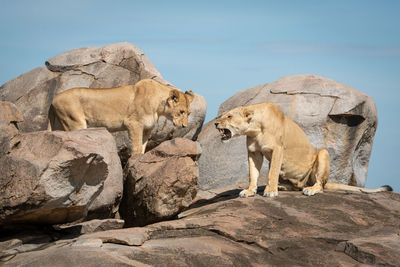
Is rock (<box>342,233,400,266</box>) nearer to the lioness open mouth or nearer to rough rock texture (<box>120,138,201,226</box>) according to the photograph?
rough rock texture (<box>120,138,201,226</box>)

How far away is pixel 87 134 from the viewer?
7184mm

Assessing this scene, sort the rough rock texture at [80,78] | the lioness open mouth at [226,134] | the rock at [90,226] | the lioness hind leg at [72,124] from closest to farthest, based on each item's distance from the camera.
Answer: the rock at [90,226], the lioness open mouth at [226,134], the lioness hind leg at [72,124], the rough rock texture at [80,78]

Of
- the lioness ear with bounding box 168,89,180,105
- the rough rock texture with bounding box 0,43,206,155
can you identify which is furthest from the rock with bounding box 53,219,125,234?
the rough rock texture with bounding box 0,43,206,155

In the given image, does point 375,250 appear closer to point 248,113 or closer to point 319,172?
point 319,172

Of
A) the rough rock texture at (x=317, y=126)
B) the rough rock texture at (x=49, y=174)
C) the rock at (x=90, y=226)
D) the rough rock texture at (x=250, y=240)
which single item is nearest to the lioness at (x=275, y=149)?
the rough rock texture at (x=250, y=240)

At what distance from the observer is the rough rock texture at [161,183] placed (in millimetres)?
8672

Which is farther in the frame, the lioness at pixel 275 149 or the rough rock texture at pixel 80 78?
the rough rock texture at pixel 80 78

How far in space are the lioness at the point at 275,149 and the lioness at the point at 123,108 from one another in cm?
165

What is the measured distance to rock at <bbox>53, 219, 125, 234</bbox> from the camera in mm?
7946

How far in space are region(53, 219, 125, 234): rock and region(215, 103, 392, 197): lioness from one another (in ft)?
8.09

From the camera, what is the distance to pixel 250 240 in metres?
7.33

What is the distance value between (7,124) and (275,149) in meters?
4.63

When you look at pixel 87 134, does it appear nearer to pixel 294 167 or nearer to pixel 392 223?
pixel 294 167

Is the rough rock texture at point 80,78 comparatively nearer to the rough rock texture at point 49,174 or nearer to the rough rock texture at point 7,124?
the rough rock texture at point 7,124
